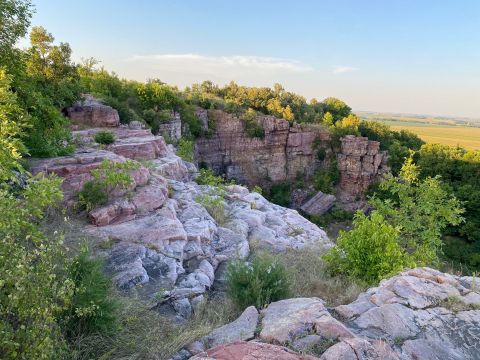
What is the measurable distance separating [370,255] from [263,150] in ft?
94.1

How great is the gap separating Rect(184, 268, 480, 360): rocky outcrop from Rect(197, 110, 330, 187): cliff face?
96.4 ft

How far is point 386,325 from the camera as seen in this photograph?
4016mm

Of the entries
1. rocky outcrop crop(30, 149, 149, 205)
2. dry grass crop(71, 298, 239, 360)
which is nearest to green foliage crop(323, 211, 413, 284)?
dry grass crop(71, 298, 239, 360)

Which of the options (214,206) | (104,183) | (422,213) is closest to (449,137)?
(422,213)

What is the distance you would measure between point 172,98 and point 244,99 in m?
10.6

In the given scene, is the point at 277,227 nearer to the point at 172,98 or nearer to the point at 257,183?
the point at 172,98

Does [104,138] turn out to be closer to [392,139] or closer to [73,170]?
[73,170]

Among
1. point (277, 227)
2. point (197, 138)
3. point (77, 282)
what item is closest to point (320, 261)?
point (277, 227)

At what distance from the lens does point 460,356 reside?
365 centimetres

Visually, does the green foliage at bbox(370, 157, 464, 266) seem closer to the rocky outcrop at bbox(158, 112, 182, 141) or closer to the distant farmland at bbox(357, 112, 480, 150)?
the rocky outcrop at bbox(158, 112, 182, 141)

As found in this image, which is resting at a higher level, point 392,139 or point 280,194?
point 392,139

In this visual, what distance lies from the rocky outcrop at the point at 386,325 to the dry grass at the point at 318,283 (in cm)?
69

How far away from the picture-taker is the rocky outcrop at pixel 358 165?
32.8m

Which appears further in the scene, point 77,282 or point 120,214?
point 120,214
